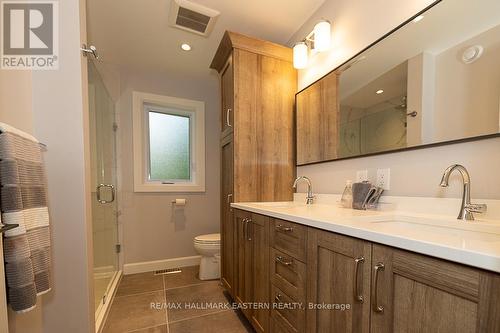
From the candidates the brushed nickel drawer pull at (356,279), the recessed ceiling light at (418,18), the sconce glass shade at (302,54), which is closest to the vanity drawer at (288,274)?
the brushed nickel drawer pull at (356,279)

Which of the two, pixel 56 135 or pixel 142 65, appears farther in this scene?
pixel 142 65

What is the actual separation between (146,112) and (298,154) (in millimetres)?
1942

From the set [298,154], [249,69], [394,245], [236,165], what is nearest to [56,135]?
[236,165]

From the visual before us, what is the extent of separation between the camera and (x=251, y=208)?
1.35m

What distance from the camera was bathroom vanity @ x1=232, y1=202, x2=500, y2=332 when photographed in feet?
1.43

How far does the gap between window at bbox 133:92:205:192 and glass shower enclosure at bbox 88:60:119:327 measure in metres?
0.27

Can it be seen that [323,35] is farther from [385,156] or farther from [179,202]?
[179,202]

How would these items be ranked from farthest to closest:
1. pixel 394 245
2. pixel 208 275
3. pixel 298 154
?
1. pixel 208 275
2. pixel 298 154
3. pixel 394 245

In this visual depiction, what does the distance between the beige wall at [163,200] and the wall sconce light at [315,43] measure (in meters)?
1.36

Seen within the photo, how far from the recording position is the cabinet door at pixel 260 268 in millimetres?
1183

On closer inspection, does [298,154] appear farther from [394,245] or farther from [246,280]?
[394,245]

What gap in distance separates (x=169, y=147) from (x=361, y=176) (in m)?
2.26

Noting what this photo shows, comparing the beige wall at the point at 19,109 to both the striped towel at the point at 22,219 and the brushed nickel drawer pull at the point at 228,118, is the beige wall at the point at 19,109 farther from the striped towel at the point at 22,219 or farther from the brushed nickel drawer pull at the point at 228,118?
the brushed nickel drawer pull at the point at 228,118

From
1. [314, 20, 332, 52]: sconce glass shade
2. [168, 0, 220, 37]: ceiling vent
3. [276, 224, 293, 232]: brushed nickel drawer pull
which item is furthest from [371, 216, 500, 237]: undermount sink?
[168, 0, 220, 37]: ceiling vent
